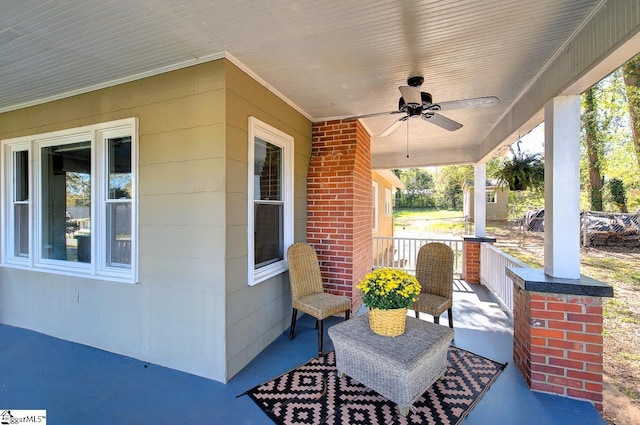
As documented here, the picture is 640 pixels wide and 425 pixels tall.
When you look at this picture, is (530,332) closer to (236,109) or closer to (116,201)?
(236,109)

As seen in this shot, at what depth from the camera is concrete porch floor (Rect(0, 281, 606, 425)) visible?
199cm

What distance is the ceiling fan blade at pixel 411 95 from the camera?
93.7 inches

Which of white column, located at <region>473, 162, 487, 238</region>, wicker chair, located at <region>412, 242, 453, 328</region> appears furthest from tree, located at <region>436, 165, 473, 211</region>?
wicker chair, located at <region>412, 242, 453, 328</region>

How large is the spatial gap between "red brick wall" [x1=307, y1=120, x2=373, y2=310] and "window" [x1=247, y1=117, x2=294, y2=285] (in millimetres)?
534

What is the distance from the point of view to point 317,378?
245 cm

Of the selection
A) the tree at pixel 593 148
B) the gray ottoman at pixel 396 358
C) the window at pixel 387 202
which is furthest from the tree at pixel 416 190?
the gray ottoman at pixel 396 358

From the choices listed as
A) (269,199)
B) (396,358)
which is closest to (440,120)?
(269,199)

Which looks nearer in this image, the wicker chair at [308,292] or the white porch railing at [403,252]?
the wicker chair at [308,292]

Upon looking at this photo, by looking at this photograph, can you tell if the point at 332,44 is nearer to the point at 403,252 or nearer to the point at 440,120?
the point at 440,120

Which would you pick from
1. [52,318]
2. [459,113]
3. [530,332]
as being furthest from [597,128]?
[52,318]

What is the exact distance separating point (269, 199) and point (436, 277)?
221 cm

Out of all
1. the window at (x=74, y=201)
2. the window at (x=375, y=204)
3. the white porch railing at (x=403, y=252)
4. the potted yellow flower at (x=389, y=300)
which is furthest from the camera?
the window at (x=375, y=204)

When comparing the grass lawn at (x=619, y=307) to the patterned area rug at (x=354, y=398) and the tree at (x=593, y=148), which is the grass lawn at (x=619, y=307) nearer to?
the patterned area rug at (x=354, y=398)

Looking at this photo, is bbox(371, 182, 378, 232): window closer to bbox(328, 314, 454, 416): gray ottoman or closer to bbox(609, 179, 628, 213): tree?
bbox(328, 314, 454, 416): gray ottoman
